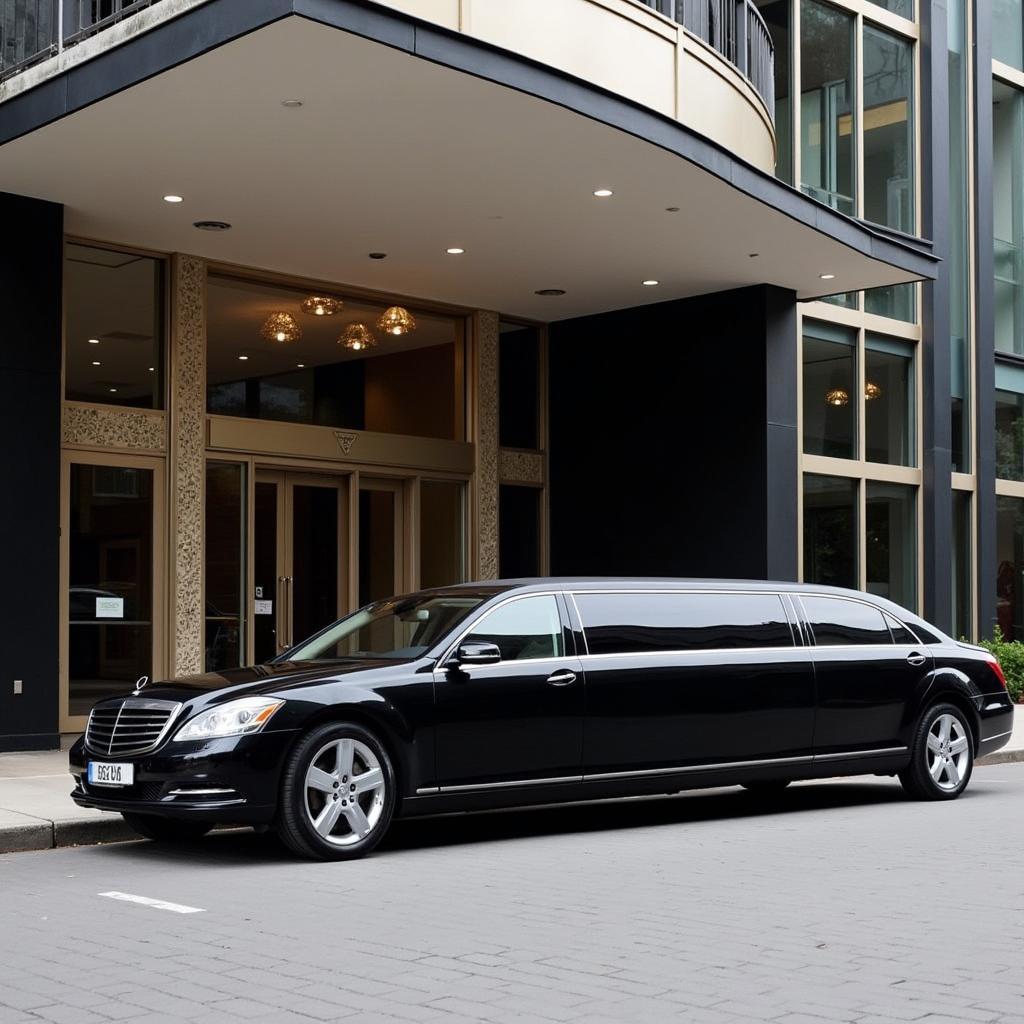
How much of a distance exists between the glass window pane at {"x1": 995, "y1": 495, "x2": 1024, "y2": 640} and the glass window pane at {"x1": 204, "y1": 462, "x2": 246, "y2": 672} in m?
12.7

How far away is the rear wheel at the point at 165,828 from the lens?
372 inches

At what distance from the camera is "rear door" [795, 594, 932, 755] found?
10.9 meters

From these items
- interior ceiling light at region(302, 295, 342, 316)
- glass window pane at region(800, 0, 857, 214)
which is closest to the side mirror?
interior ceiling light at region(302, 295, 342, 316)

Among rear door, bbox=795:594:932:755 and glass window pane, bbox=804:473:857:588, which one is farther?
glass window pane, bbox=804:473:857:588

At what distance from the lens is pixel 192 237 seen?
15.5m

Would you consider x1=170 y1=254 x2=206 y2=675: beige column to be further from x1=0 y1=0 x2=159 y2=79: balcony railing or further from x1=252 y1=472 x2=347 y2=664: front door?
x1=0 y1=0 x2=159 y2=79: balcony railing

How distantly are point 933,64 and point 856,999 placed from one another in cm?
1930

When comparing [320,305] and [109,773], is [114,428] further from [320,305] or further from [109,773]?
[109,773]

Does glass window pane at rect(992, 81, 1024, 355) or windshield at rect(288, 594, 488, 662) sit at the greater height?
glass window pane at rect(992, 81, 1024, 355)

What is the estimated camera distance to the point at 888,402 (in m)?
21.5

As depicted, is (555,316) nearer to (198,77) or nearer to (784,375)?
(784,375)

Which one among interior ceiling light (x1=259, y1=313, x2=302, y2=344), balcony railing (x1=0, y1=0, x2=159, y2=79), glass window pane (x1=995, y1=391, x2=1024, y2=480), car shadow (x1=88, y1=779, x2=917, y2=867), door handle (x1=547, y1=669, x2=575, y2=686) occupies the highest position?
balcony railing (x1=0, y1=0, x2=159, y2=79)

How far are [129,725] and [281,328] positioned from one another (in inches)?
354

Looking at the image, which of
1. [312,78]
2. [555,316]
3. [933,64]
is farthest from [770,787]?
[933,64]
